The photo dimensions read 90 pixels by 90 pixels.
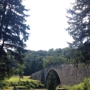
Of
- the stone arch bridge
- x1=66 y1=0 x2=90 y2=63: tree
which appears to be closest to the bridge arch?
the stone arch bridge

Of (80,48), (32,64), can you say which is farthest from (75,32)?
(32,64)

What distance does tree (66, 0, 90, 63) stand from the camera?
1648 cm

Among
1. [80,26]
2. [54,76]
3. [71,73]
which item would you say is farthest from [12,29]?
[71,73]

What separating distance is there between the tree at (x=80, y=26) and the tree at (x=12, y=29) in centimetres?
434

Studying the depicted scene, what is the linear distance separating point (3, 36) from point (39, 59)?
8043 cm

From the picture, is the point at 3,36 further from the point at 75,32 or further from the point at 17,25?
the point at 75,32

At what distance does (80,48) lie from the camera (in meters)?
17.0

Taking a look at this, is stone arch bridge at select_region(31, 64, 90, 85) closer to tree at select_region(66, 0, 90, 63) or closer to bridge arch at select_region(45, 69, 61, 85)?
bridge arch at select_region(45, 69, 61, 85)

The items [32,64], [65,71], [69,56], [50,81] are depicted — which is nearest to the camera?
[69,56]

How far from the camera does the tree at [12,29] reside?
14.1m

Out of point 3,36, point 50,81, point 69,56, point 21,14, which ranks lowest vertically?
point 50,81

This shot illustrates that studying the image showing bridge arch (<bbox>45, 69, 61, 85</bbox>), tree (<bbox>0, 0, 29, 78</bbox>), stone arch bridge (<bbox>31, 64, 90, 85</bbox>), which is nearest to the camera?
tree (<bbox>0, 0, 29, 78</bbox>)

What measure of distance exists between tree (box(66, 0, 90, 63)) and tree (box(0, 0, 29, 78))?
14.2 feet

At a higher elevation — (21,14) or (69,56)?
(21,14)
